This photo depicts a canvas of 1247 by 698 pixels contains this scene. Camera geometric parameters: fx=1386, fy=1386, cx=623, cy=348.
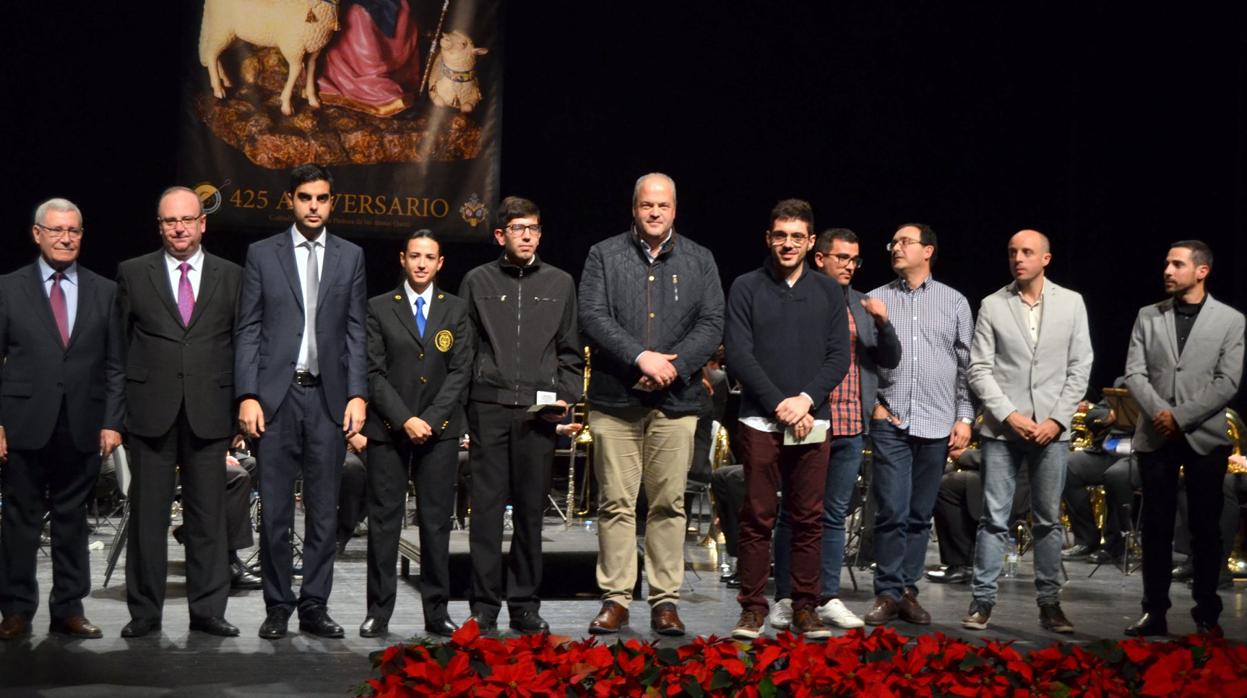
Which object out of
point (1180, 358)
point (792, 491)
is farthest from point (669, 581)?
point (1180, 358)

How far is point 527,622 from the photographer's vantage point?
176 inches

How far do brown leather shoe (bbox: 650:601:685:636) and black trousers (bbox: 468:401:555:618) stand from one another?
395 millimetres

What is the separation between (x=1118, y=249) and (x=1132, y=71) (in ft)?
3.99

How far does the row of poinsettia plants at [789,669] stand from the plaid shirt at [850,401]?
1399mm

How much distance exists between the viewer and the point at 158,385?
4.38 m

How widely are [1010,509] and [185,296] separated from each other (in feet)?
9.64

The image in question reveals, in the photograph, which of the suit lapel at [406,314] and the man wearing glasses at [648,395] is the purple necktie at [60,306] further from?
the man wearing glasses at [648,395]

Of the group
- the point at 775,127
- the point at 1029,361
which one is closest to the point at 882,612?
the point at 1029,361

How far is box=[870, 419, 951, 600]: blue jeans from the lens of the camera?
498cm

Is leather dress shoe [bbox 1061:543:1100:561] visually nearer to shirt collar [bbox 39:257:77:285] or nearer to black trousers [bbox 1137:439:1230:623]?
black trousers [bbox 1137:439:1230:623]

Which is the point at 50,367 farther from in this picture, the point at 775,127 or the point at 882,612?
the point at 775,127

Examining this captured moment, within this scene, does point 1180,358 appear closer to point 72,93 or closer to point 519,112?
point 519,112

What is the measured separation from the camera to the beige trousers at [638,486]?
4.50m

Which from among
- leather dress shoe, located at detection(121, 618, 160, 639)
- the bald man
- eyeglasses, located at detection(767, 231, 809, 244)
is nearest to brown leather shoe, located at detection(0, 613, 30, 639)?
leather dress shoe, located at detection(121, 618, 160, 639)
